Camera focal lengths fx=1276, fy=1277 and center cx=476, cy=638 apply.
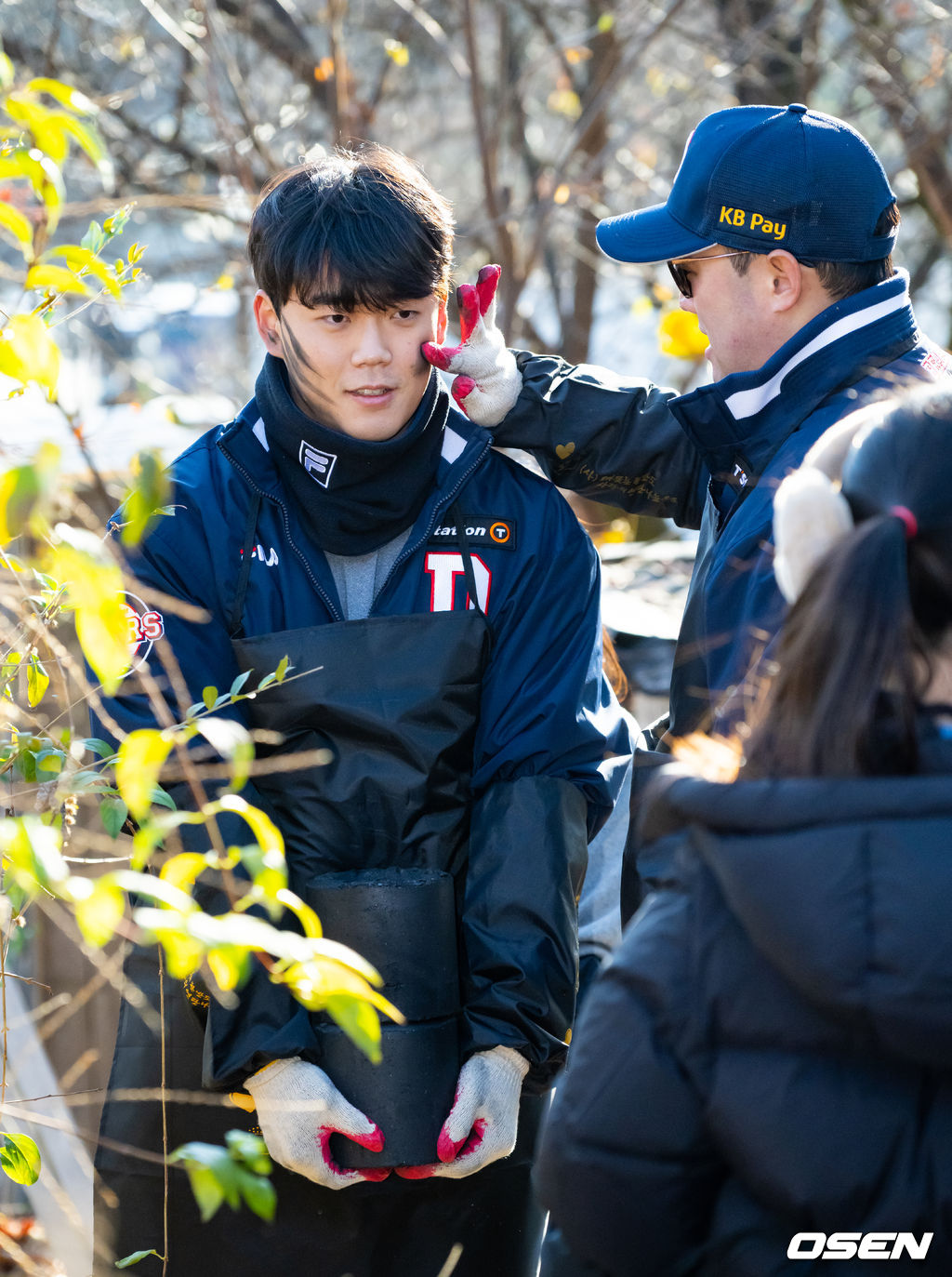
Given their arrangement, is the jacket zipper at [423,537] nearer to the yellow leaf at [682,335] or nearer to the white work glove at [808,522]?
the white work glove at [808,522]

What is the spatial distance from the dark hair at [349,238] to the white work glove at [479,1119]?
126cm

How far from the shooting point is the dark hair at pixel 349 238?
2148 mm

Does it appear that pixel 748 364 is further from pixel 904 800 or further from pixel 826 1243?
pixel 826 1243

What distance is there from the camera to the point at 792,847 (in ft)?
3.84

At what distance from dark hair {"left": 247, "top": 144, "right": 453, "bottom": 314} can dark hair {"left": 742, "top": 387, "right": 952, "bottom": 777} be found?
110 cm

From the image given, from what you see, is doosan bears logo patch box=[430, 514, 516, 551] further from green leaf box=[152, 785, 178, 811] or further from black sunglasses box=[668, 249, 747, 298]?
green leaf box=[152, 785, 178, 811]

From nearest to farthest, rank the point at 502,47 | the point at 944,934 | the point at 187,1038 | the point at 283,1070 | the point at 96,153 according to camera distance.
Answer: the point at 944,934 → the point at 96,153 → the point at 283,1070 → the point at 187,1038 → the point at 502,47

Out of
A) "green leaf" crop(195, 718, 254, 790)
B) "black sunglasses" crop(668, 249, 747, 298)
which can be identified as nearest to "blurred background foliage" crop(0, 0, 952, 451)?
"black sunglasses" crop(668, 249, 747, 298)

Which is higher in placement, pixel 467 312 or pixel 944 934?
pixel 467 312

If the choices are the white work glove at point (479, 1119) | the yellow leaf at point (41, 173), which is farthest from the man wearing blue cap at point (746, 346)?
the yellow leaf at point (41, 173)

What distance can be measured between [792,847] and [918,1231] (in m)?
0.39

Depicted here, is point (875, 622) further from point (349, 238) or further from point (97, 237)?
point (349, 238)

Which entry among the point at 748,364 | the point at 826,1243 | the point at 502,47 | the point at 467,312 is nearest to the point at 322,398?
the point at 467,312

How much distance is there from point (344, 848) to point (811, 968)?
1098 mm
